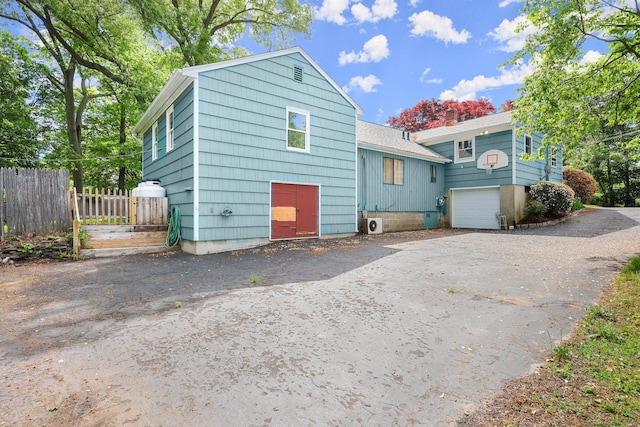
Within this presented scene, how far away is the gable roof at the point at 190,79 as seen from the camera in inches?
311

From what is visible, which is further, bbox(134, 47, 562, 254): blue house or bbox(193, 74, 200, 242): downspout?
bbox(134, 47, 562, 254): blue house

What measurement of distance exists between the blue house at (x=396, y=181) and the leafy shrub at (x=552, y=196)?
413 centimetres

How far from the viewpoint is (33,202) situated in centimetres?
759

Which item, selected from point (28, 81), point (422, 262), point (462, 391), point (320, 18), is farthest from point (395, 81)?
point (28, 81)

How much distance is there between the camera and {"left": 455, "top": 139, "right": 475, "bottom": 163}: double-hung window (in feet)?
49.0

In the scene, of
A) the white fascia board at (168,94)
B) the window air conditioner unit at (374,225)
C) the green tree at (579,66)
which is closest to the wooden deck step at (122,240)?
the white fascia board at (168,94)

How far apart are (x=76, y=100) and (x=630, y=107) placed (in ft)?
89.2

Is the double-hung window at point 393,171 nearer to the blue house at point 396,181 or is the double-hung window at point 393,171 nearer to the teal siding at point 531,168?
the blue house at point 396,181

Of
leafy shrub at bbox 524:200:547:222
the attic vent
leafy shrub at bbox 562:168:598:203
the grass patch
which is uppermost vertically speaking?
the attic vent

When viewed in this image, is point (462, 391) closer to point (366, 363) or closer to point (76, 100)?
point (366, 363)

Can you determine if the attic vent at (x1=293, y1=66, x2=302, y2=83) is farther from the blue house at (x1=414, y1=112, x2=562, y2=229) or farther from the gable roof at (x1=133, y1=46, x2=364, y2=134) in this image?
the blue house at (x1=414, y1=112, x2=562, y2=229)

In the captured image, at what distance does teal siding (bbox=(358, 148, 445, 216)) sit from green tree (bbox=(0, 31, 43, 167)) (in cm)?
1680

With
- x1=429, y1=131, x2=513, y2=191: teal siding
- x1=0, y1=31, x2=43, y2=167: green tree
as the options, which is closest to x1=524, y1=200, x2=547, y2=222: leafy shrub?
x1=429, y1=131, x2=513, y2=191: teal siding

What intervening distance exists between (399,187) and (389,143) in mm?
2211
